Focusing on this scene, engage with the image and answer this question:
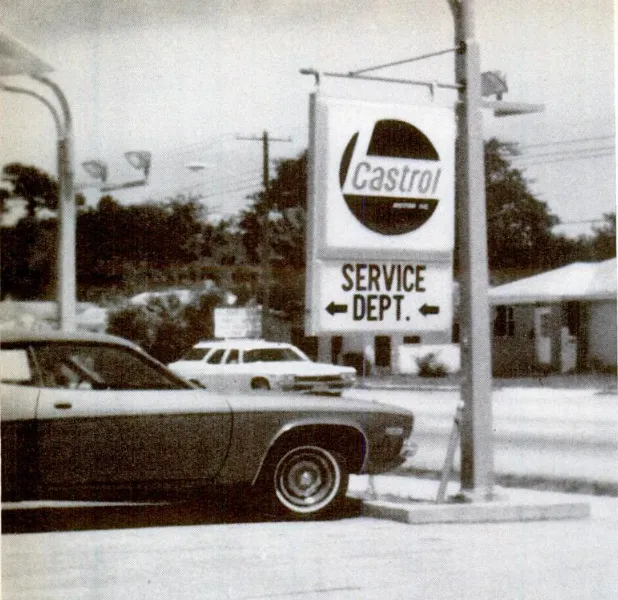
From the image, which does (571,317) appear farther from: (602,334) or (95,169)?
(95,169)

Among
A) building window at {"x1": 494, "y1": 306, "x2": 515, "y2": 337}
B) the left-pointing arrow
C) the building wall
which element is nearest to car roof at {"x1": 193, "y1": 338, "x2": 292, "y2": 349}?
the left-pointing arrow

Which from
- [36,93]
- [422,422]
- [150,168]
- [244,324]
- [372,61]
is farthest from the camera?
[422,422]

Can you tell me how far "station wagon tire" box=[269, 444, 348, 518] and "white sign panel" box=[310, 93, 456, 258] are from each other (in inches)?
51.2

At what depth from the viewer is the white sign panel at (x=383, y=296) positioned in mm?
8836

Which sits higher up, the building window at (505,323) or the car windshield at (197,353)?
the building window at (505,323)

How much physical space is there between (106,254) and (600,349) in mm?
3896

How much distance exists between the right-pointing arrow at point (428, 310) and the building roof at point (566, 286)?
1.05 meters

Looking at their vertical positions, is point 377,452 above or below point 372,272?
below

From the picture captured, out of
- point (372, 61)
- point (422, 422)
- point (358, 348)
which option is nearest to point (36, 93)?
point (372, 61)

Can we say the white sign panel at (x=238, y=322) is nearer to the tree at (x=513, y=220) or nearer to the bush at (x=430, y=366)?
the bush at (x=430, y=366)

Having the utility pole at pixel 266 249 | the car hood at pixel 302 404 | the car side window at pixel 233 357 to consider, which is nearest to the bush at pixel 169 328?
the car side window at pixel 233 357

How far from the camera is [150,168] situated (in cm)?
804

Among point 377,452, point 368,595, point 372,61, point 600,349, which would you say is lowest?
point 368,595

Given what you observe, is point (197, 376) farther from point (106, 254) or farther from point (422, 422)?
point (422, 422)
